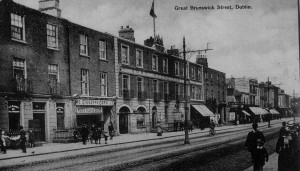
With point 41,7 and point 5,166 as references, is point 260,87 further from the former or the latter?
point 5,166

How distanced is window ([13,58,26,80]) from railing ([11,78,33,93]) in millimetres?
216

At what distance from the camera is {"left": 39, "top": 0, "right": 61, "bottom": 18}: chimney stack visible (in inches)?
1069

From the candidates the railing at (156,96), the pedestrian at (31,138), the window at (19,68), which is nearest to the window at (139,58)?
the railing at (156,96)

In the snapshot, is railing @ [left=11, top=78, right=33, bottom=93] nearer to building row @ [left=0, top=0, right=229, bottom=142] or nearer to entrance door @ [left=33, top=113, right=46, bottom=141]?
building row @ [left=0, top=0, right=229, bottom=142]

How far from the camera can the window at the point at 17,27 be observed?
22.5 meters

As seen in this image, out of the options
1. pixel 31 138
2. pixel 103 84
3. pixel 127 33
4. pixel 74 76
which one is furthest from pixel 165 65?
pixel 31 138

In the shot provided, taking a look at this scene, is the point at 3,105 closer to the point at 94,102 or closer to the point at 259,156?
the point at 94,102

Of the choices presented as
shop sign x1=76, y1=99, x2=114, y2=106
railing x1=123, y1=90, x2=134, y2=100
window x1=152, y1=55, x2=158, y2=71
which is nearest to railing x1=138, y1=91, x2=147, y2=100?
railing x1=123, y1=90, x2=134, y2=100

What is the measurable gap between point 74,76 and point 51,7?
5.74 meters

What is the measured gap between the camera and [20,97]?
22.3 m

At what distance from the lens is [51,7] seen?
27312 millimetres

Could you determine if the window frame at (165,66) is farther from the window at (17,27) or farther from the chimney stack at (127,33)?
the window at (17,27)

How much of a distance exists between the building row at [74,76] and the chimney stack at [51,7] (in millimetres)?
78

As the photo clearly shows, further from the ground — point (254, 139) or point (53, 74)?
point (53, 74)
